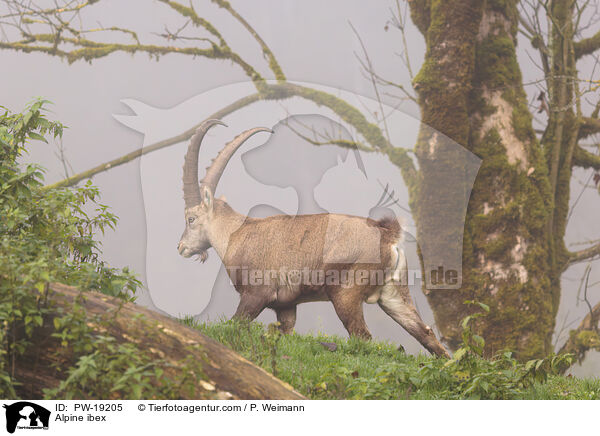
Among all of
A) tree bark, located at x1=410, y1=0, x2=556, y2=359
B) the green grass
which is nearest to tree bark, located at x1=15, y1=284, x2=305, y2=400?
the green grass

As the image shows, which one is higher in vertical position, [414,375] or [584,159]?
[584,159]

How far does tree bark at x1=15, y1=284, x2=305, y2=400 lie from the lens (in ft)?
9.39

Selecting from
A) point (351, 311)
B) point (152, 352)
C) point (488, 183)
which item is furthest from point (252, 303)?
point (488, 183)

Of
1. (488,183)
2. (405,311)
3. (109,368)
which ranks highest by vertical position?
(488,183)

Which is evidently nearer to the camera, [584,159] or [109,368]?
[109,368]

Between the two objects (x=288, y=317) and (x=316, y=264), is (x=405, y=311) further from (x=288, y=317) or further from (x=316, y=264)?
(x=288, y=317)

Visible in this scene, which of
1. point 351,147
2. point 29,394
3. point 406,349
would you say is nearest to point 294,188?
point 351,147

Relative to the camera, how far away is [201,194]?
5582 millimetres

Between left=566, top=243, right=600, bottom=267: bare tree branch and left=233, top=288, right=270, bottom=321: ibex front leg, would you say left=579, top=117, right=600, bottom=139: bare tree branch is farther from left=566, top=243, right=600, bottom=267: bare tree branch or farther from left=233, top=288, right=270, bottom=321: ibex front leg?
left=233, top=288, right=270, bottom=321: ibex front leg

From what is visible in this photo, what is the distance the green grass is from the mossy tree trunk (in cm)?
156

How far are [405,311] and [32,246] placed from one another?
123 inches
